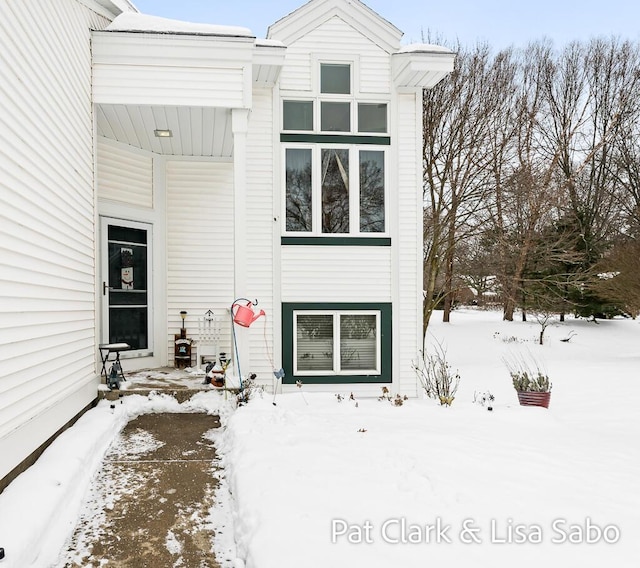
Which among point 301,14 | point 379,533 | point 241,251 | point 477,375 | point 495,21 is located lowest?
point 477,375

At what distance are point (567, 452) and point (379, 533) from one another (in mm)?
2308

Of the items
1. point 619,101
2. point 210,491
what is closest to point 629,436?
point 210,491

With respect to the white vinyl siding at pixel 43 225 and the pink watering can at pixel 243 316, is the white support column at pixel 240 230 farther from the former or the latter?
the white vinyl siding at pixel 43 225

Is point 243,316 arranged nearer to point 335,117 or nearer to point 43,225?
point 43,225

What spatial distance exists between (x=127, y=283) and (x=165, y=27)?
333 centimetres

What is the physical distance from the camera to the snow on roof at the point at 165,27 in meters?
5.49

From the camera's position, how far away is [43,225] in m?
3.70

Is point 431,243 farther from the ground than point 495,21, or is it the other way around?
point 495,21

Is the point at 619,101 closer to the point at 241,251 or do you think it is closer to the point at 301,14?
the point at 301,14

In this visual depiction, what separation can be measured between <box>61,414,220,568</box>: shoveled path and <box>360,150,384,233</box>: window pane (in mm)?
4256

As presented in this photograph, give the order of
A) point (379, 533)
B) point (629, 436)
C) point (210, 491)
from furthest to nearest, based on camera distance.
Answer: point (629, 436) < point (210, 491) < point (379, 533)

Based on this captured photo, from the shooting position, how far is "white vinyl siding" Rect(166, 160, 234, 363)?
7.48 metres

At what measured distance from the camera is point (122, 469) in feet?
11.7

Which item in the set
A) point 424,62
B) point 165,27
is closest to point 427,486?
point 165,27
